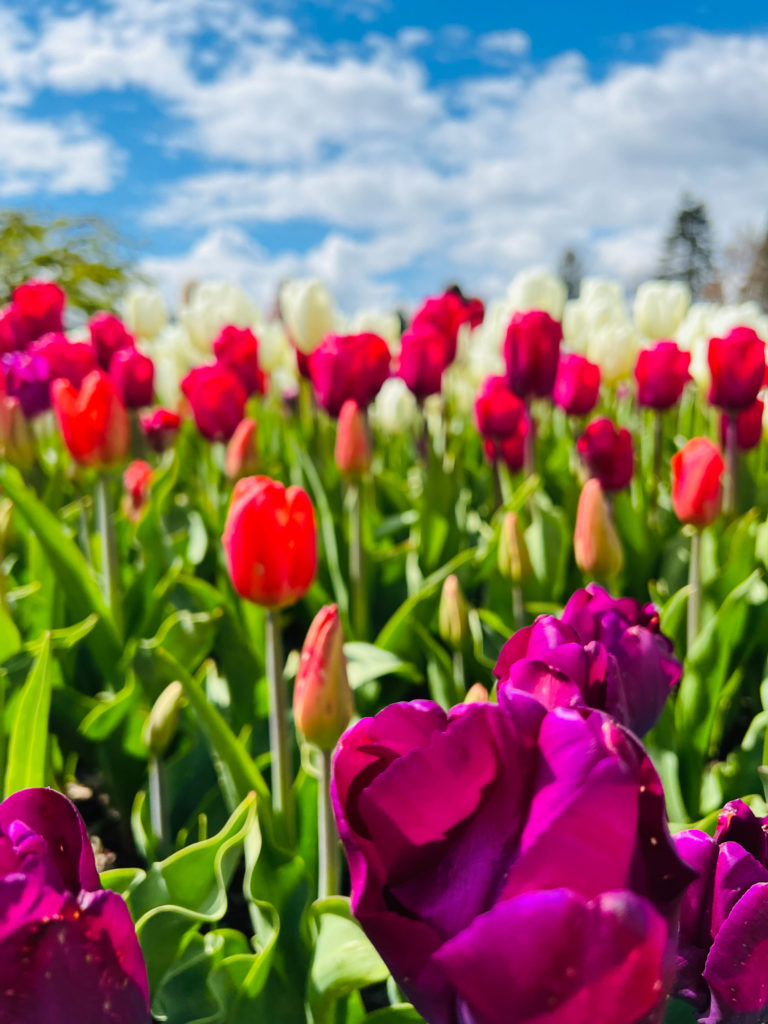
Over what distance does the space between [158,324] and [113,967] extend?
422 cm

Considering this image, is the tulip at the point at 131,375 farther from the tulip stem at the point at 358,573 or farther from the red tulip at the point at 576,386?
the red tulip at the point at 576,386

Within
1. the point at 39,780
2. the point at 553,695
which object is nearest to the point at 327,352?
the point at 39,780

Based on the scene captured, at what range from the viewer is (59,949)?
407 millimetres

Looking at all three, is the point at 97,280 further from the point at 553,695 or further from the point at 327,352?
the point at 553,695

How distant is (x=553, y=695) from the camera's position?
1.65 ft

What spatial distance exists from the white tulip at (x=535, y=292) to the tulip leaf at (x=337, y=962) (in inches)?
124

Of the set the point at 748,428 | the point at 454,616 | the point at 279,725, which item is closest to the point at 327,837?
the point at 279,725

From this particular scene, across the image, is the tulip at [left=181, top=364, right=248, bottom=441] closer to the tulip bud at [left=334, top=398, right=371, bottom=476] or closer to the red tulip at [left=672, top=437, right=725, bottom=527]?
the tulip bud at [left=334, top=398, right=371, bottom=476]

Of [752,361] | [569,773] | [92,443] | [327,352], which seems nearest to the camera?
[569,773]

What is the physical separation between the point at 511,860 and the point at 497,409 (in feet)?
6.53

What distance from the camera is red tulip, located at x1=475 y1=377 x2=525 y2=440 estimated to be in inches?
91.8

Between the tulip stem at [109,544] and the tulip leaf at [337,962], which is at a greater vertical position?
the tulip stem at [109,544]

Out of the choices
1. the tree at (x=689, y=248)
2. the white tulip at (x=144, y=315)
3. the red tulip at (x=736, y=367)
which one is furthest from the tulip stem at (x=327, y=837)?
the tree at (x=689, y=248)

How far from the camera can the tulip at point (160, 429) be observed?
3.21m
